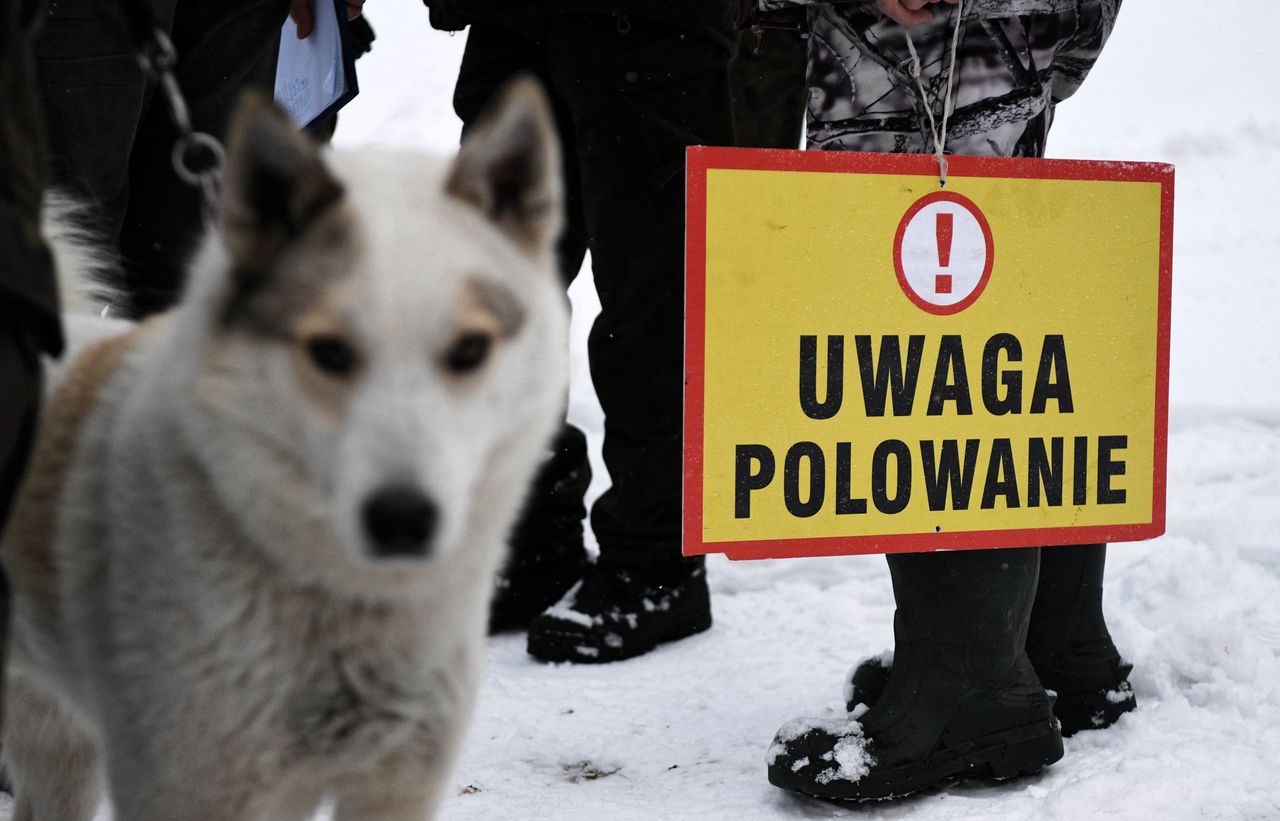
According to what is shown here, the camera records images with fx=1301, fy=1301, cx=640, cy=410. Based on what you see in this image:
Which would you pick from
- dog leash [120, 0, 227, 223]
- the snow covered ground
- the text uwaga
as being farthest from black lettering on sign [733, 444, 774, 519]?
dog leash [120, 0, 227, 223]

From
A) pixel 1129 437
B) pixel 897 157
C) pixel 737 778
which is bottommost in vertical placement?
pixel 737 778

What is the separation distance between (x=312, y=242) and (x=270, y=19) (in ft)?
5.17

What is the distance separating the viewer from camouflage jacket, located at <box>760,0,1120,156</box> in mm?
2295

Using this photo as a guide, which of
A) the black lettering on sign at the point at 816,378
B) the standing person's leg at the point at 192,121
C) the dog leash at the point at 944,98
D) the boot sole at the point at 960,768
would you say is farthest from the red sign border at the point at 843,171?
the standing person's leg at the point at 192,121

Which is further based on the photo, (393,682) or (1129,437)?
(1129,437)

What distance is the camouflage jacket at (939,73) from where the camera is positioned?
2.29m

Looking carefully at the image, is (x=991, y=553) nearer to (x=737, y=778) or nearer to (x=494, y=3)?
(x=737, y=778)

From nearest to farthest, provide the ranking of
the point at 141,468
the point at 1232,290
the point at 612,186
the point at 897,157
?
1. the point at 141,468
2. the point at 897,157
3. the point at 612,186
4. the point at 1232,290

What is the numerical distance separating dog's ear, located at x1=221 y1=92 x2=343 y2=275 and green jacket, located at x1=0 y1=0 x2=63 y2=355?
0.59 ft

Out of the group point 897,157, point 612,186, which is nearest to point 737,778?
point 897,157

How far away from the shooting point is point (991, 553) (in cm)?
238

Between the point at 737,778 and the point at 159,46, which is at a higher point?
the point at 159,46

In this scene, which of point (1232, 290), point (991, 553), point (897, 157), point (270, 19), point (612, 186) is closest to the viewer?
point (897, 157)

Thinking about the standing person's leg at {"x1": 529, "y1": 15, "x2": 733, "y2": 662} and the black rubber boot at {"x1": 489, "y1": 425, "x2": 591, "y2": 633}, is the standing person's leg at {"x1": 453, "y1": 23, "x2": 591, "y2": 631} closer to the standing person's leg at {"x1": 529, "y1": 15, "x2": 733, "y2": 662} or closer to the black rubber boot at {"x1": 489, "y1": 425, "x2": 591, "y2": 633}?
the black rubber boot at {"x1": 489, "y1": 425, "x2": 591, "y2": 633}
